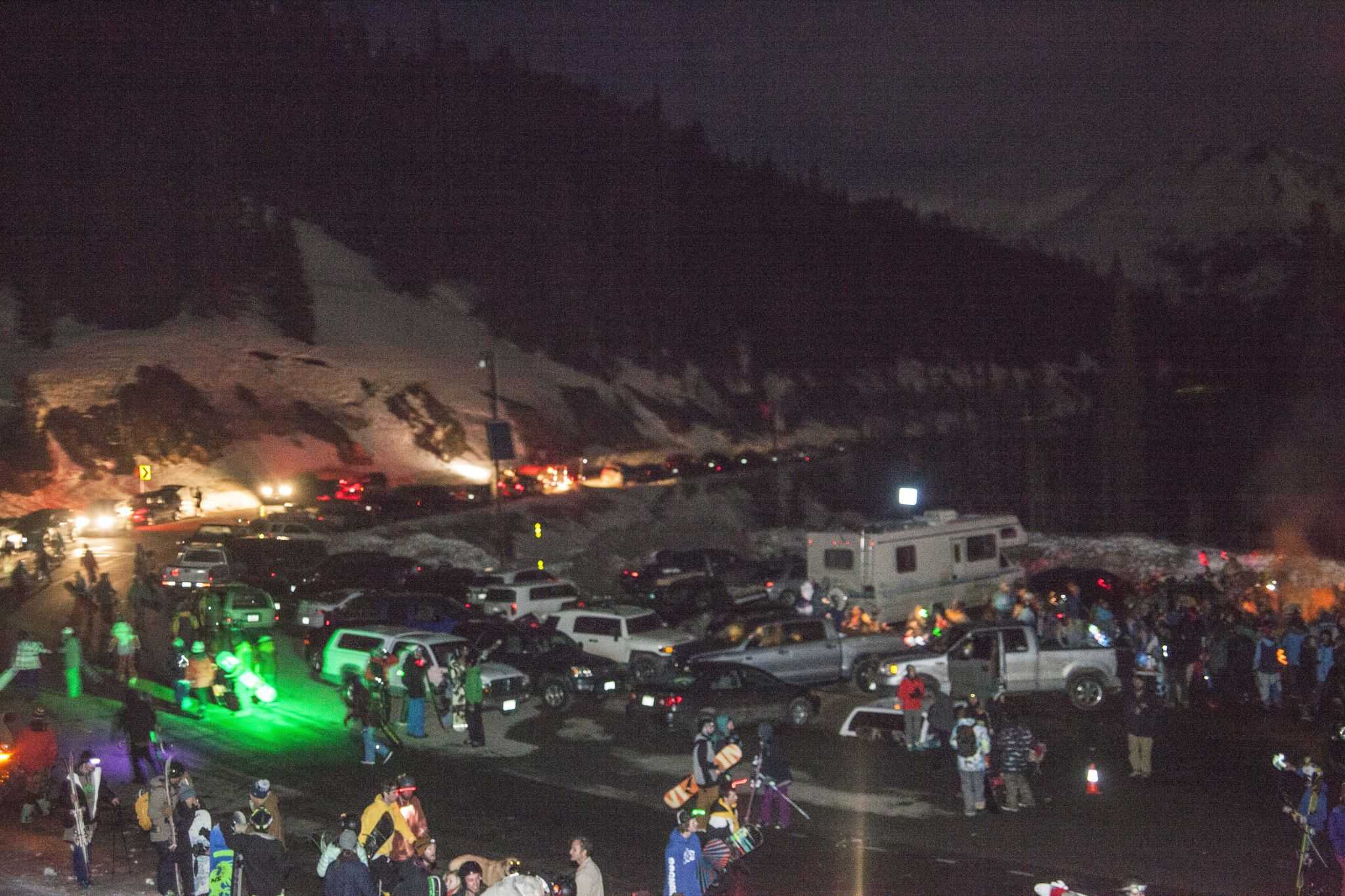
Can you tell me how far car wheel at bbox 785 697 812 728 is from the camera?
1875 centimetres

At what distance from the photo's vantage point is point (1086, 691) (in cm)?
1983

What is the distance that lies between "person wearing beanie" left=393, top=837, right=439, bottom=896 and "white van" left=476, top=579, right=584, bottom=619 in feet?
60.8

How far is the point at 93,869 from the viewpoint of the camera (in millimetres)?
12055

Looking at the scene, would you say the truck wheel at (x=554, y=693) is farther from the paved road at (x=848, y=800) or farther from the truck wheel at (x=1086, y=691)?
the truck wheel at (x=1086, y=691)

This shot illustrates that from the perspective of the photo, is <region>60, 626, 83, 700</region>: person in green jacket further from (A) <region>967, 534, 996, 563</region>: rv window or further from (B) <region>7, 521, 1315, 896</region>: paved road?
(A) <region>967, 534, 996, 563</region>: rv window

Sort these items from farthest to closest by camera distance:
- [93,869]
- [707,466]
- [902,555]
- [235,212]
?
1. [235,212]
2. [707,466]
3. [902,555]
4. [93,869]

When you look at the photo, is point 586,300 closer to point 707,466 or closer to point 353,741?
point 707,466

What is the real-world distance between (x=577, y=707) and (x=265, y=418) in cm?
4601

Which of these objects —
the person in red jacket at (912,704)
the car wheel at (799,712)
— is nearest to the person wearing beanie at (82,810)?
the car wheel at (799,712)

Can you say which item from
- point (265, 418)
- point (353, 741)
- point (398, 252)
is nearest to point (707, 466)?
point (265, 418)

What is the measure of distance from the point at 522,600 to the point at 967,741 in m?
15.8

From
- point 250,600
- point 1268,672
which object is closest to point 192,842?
point 250,600

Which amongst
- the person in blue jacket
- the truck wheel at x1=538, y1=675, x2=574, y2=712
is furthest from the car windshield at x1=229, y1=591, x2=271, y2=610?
the person in blue jacket

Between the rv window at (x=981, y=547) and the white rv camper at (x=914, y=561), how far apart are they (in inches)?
0.6
